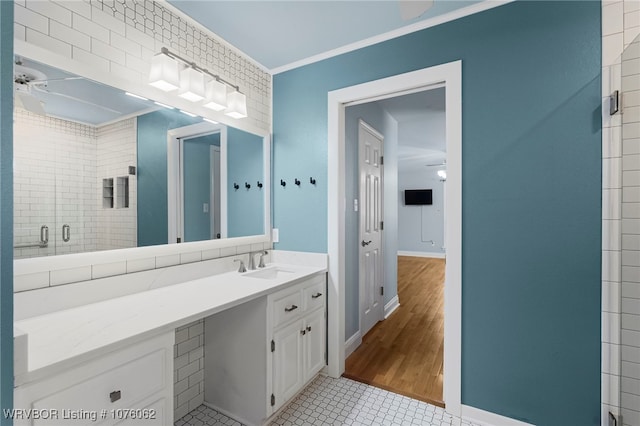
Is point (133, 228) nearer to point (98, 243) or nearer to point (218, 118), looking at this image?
point (98, 243)

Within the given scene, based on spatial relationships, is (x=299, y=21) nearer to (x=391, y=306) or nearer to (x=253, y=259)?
(x=253, y=259)

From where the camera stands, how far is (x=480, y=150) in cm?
181

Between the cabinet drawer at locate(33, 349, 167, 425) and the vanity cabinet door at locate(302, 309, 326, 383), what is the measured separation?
3.47 ft

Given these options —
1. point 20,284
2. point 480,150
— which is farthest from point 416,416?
point 20,284

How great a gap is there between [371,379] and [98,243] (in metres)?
2.07

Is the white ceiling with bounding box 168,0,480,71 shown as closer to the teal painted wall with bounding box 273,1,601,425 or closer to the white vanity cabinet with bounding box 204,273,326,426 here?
the teal painted wall with bounding box 273,1,601,425

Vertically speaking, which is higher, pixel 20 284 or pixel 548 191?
pixel 548 191

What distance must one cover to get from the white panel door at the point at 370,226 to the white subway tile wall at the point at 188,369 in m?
1.57

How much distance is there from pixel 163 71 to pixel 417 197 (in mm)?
7660

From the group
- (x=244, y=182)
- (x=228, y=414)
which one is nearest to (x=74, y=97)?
(x=244, y=182)

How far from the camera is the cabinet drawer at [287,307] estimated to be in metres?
1.75

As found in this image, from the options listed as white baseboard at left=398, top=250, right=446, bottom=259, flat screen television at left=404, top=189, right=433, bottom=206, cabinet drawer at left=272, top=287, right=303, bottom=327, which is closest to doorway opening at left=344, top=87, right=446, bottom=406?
cabinet drawer at left=272, top=287, right=303, bottom=327

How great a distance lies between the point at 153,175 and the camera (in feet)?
5.84

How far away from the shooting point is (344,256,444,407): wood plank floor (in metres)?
2.20
